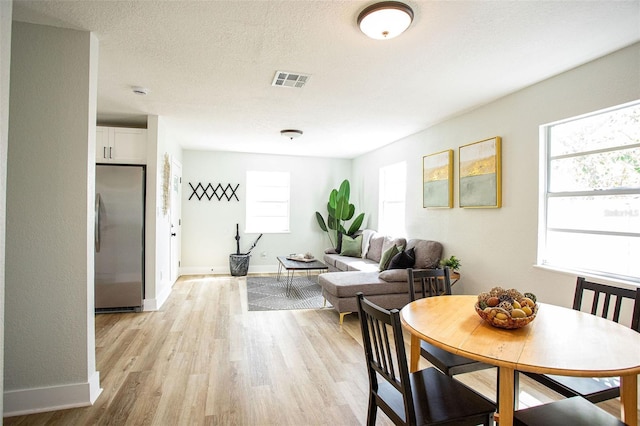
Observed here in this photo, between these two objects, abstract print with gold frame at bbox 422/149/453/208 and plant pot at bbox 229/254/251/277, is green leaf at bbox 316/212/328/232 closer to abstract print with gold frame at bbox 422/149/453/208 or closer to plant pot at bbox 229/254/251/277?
plant pot at bbox 229/254/251/277

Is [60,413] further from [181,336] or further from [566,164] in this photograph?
[566,164]

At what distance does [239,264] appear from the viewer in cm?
662

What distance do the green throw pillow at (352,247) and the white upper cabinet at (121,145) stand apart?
11.5 ft

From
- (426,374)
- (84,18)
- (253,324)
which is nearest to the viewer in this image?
(426,374)

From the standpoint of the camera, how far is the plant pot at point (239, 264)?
21.7 feet

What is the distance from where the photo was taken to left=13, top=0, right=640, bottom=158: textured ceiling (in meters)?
2.01

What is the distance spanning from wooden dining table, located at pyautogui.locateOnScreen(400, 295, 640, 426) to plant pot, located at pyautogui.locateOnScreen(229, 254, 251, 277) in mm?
5100

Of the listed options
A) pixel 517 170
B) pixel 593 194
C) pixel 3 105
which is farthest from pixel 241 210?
pixel 593 194

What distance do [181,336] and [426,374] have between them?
2.65m

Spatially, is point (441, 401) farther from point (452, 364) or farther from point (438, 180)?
point (438, 180)

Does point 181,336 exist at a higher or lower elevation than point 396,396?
lower

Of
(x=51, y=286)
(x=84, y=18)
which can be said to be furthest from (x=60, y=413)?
(x=84, y=18)

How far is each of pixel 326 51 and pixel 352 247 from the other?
4146 mm

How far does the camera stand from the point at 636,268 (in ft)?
7.91
